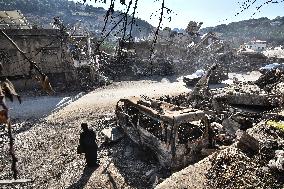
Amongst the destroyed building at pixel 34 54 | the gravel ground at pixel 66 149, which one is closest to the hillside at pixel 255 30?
the destroyed building at pixel 34 54

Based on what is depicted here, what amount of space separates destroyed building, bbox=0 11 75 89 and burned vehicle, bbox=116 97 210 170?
13.3m

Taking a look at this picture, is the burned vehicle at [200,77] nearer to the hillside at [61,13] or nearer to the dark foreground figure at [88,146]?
the dark foreground figure at [88,146]

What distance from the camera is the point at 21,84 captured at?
24.0m

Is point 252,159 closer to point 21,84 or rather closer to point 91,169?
point 91,169

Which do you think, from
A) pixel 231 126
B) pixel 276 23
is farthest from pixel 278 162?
pixel 276 23

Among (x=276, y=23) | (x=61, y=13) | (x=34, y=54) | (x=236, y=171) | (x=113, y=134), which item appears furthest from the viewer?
(x=61, y=13)

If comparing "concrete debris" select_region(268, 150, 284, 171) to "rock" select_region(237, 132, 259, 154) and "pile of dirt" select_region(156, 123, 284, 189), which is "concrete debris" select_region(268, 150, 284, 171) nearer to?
"pile of dirt" select_region(156, 123, 284, 189)

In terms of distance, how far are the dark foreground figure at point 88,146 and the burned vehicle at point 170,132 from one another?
4.96ft

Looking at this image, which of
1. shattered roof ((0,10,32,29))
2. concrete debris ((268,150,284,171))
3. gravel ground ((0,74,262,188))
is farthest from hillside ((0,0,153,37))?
concrete debris ((268,150,284,171))

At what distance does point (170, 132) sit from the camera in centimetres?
855

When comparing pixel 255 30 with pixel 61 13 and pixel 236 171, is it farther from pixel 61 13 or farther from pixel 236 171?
pixel 236 171

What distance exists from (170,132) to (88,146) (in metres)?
2.90

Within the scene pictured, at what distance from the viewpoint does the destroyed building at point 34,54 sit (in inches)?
893

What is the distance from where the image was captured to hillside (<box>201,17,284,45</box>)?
7194 cm
